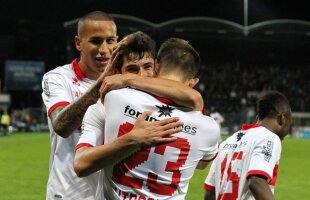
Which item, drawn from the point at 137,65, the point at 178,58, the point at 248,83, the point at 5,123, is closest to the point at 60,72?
the point at 137,65

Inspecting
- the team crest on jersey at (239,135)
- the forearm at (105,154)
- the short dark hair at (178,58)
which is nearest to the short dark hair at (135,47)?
the short dark hair at (178,58)

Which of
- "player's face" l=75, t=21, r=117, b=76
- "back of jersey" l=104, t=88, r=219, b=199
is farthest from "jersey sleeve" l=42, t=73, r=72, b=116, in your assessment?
"back of jersey" l=104, t=88, r=219, b=199

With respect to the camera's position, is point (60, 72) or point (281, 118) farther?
point (281, 118)

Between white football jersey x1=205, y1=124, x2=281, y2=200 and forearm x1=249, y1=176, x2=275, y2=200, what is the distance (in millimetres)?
42

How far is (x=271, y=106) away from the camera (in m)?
4.03

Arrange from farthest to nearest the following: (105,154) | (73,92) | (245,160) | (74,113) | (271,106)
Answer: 1. (271,106)
2. (245,160)
3. (73,92)
4. (74,113)
5. (105,154)

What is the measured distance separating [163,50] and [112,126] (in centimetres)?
46

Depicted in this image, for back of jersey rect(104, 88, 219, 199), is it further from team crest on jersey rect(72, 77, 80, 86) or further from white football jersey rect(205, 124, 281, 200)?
white football jersey rect(205, 124, 281, 200)

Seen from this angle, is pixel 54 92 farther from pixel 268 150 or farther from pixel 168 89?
pixel 268 150

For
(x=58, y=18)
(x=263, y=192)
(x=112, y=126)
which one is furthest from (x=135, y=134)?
(x=58, y=18)

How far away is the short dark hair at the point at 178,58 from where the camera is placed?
8.50 feet

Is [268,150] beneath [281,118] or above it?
beneath

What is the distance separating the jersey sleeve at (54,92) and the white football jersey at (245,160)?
1356 mm

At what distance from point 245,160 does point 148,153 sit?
1.54m
